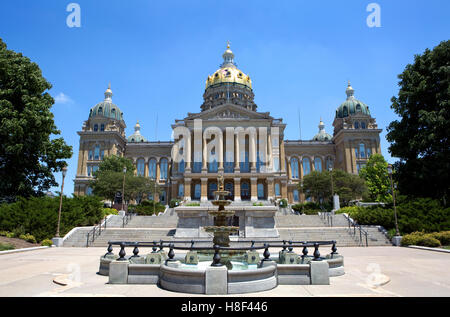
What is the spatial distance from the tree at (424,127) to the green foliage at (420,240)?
6082 millimetres

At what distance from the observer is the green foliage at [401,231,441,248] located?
18.5 m

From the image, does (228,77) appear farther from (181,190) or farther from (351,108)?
(181,190)

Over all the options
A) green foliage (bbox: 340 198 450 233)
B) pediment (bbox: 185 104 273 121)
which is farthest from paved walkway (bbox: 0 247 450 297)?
pediment (bbox: 185 104 273 121)

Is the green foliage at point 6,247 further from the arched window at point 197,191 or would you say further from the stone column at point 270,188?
the stone column at point 270,188

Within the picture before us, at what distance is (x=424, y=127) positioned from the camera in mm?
26062

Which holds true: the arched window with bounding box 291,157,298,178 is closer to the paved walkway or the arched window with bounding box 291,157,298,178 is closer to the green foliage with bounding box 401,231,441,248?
the green foliage with bounding box 401,231,441,248

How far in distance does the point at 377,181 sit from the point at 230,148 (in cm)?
2463

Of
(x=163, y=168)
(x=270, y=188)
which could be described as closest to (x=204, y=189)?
(x=270, y=188)

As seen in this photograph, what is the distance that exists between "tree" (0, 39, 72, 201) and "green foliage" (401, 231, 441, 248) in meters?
28.8

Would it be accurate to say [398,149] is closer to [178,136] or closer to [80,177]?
[178,136]

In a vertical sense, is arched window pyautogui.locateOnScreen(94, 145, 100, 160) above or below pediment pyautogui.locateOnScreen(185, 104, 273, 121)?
below

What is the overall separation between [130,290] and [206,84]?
255 ft

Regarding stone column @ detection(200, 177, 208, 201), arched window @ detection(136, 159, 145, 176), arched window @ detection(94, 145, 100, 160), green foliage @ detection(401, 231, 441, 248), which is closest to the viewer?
green foliage @ detection(401, 231, 441, 248)
